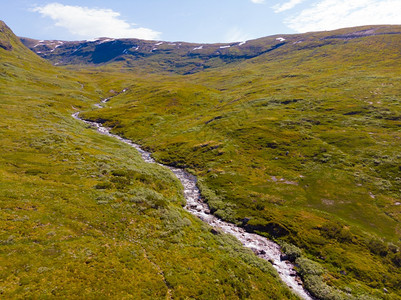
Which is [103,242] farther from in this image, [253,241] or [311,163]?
[311,163]

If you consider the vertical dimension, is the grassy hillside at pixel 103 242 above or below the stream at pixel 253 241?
above

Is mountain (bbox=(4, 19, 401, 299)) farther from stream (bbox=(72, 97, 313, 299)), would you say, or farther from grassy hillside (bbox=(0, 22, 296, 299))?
stream (bbox=(72, 97, 313, 299))

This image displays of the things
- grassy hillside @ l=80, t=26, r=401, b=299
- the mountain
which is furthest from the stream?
grassy hillside @ l=80, t=26, r=401, b=299

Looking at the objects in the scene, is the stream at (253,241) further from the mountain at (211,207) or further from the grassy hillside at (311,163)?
the grassy hillside at (311,163)

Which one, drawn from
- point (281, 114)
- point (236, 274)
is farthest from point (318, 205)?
point (281, 114)

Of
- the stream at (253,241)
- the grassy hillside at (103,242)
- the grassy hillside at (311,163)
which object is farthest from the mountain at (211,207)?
the stream at (253,241)
